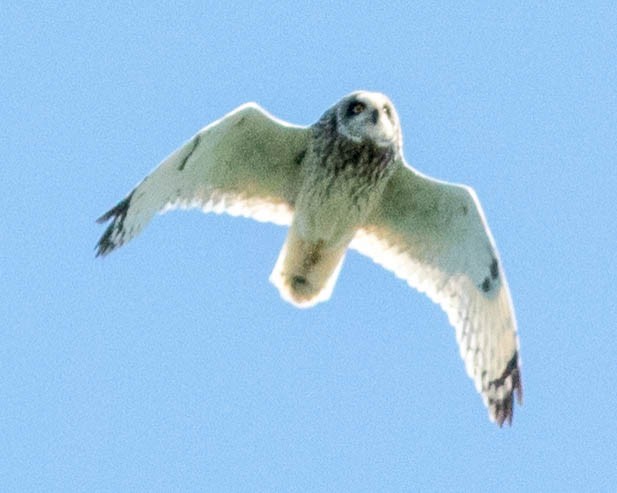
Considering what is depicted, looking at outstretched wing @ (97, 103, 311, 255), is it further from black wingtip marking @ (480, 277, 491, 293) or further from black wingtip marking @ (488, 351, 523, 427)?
black wingtip marking @ (488, 351, 523, 427)

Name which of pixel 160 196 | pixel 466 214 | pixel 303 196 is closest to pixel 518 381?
pixel 466 214

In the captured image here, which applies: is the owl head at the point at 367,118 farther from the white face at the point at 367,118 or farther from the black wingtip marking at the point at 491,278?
the black wingtip marking at the point at 491,278

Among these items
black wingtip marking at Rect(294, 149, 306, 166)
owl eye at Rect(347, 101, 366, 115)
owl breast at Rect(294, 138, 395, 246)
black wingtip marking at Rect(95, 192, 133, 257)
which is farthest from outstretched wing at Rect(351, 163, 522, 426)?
black wingtip marking at Rect(95, 192, 133, 257)

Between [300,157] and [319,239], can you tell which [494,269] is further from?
[300,157]

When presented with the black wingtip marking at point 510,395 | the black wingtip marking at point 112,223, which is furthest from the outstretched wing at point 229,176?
the black wingtip marking at point 510,395

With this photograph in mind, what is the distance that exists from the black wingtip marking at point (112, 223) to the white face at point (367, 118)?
1.18 metres

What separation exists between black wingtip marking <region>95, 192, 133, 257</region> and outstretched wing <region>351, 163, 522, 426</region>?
4.85 feet

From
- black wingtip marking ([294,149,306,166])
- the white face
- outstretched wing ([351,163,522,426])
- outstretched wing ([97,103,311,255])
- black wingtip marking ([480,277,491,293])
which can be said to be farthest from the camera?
black wingtip marking ([480,277,491,293])

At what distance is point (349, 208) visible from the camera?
864 cm

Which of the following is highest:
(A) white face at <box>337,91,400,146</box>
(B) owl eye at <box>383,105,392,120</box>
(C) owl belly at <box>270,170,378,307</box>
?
(B) owl eye at <box>383,105,392,120</box>

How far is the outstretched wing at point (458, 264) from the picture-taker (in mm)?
9047

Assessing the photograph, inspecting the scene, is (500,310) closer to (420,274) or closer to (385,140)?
(420,274)

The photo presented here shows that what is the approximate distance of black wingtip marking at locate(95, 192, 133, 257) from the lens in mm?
8469

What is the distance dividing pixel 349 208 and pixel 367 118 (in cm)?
53
